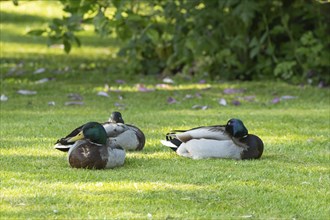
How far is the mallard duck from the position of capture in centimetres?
887

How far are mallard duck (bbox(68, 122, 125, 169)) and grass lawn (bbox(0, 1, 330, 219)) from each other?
112 millimetres

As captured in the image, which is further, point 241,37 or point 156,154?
point 241,37

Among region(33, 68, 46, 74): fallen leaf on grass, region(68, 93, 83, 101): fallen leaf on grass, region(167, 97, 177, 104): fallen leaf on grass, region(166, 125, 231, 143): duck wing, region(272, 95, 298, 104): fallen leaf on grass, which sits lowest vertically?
region(33, 68, 46, 74): fallen leaf on grass

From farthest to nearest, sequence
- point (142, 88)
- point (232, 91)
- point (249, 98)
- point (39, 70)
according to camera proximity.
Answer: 1. point (39, 70)
2. point (142, 88)
3. point (232, 91)
4. point (249, 98)

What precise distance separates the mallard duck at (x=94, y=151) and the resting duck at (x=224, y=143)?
2.82ft

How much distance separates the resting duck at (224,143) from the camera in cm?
962

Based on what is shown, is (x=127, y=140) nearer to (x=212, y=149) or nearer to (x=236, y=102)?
(x=212, y=149)

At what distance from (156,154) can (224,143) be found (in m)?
0.78

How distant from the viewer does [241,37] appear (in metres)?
16.8

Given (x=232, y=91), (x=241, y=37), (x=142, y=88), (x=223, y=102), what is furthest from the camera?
(x=241, y=37)

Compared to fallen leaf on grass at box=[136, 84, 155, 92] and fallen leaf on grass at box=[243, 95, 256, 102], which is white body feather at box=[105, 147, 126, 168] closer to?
fallen leaf on grass at box=[243, 95, 256, 102]

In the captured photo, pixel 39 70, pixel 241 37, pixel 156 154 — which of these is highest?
pixel 241 37

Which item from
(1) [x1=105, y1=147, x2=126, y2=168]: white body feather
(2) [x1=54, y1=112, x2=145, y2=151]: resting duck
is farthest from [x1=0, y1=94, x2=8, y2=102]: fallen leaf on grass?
(1) [x1=105, y1=147, x2=126, y2=168]: white body feather

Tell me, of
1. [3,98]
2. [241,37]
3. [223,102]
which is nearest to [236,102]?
[223,102]
